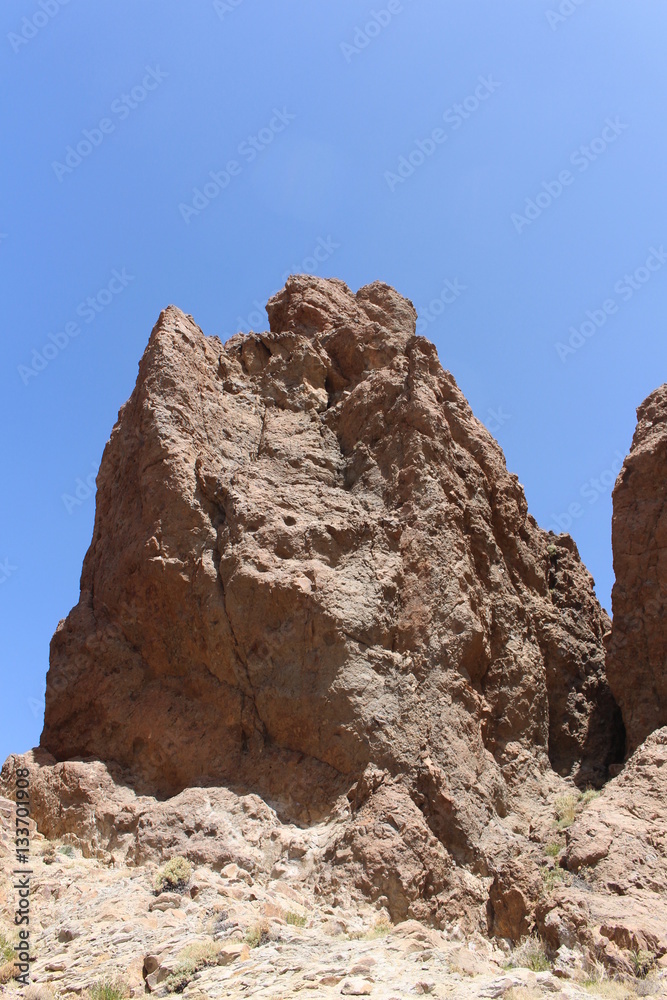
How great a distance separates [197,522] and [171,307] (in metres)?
5.45

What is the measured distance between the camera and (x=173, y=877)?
37.4 feet

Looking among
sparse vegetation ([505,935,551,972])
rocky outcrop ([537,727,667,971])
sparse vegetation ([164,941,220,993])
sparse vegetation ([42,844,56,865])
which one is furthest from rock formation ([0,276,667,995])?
sparse vegetation ([164,941,220,993])

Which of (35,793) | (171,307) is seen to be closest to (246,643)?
(35,793)

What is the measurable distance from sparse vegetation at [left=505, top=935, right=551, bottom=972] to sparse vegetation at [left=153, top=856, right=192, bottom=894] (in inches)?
170

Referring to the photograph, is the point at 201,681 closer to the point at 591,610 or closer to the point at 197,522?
the point at 197,522

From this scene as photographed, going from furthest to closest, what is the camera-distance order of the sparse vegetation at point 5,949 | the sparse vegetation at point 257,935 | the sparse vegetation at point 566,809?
the sparse vegetation at point 566,809 < the sparse vegetation at point 257,935 < the sparse vegetation at point 5,949

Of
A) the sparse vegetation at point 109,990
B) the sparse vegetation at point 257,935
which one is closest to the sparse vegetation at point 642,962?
the sparse vegetation at point 257,935

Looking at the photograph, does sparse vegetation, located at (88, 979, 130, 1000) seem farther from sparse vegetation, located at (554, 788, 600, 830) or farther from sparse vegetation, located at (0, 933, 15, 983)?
sparse vegetation, located at (554, 788, 600, 830)

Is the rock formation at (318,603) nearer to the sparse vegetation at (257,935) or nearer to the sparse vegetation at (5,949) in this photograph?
the sparse vegetation at (257,935)

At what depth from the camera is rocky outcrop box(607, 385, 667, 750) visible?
1491cm

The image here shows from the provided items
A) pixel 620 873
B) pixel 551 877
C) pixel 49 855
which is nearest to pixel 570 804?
pixel 551 877

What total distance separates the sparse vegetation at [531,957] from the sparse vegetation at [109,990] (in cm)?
454

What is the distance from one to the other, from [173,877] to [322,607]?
15.3 ft

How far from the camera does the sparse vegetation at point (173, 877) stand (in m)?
11.4
